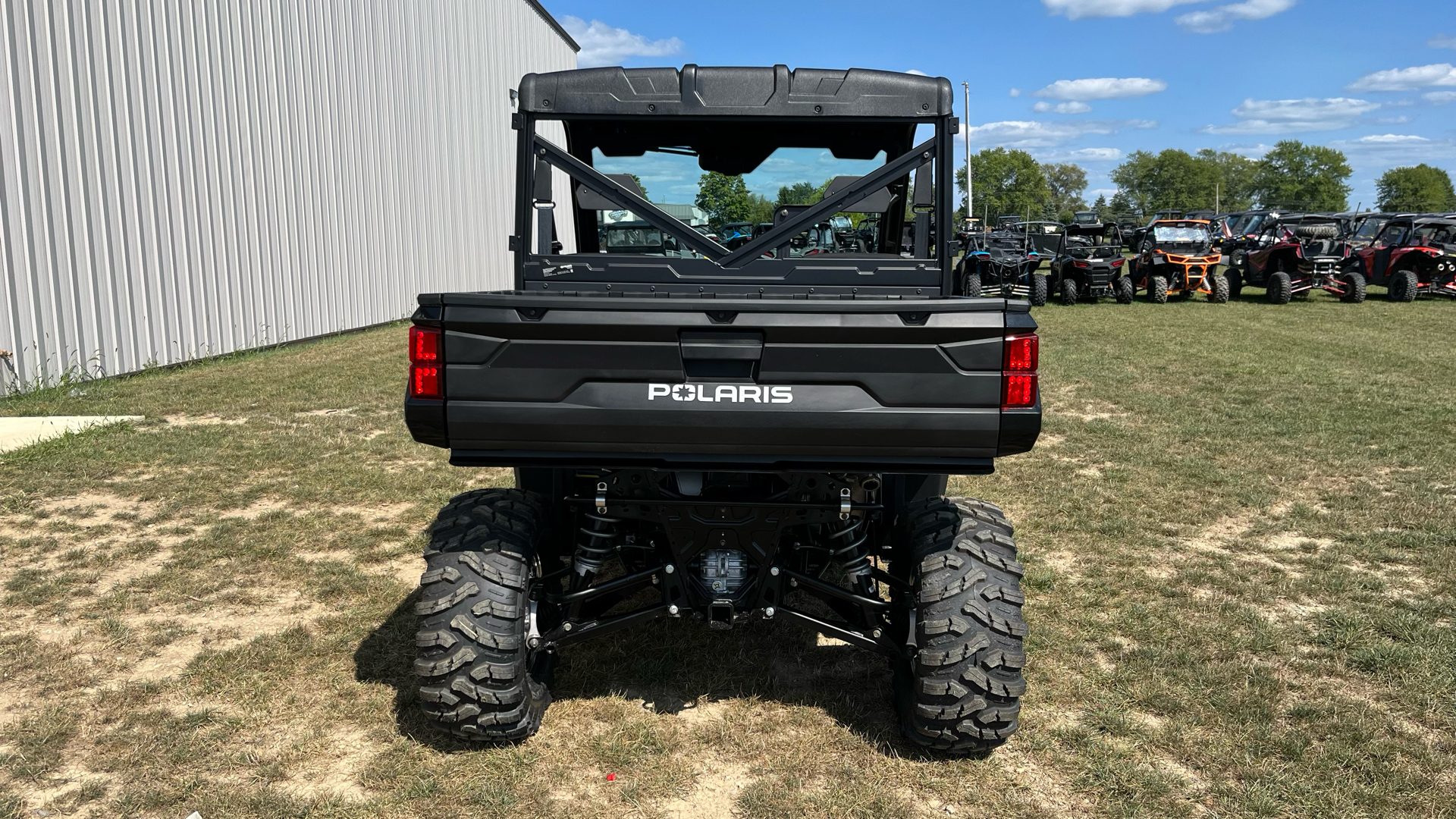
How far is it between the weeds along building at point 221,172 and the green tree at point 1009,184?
9518 centimetres

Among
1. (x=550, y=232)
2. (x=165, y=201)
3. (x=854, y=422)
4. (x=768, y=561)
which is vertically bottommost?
(x=768, y=561)

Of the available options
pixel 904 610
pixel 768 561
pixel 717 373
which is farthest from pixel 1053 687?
pixel 717 373

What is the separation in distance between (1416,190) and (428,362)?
473 ft

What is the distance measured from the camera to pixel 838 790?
125 inches

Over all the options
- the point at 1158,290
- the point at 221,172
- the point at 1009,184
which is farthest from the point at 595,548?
the point at 1009,184

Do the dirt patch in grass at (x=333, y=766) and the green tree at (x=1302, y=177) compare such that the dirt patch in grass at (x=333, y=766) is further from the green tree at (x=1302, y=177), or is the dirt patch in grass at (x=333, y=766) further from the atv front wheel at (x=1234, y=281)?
the green tree at (x=1302, y=177)

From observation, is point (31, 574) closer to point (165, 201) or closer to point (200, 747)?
point (200, 747)

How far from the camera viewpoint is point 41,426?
785 centimetres

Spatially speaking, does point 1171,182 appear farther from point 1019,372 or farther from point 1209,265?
point 1019,372

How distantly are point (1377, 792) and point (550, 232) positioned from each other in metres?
3.45

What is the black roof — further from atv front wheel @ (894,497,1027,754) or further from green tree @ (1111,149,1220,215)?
green tree @ (1111,149,1220,215)

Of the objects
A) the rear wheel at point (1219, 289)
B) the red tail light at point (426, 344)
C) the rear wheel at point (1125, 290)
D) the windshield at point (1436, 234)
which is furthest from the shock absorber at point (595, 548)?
the windshield at point (1436, 234)

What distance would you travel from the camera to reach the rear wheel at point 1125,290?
20516 millimetres

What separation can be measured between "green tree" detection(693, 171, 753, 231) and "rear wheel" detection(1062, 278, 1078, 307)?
1804 cm
